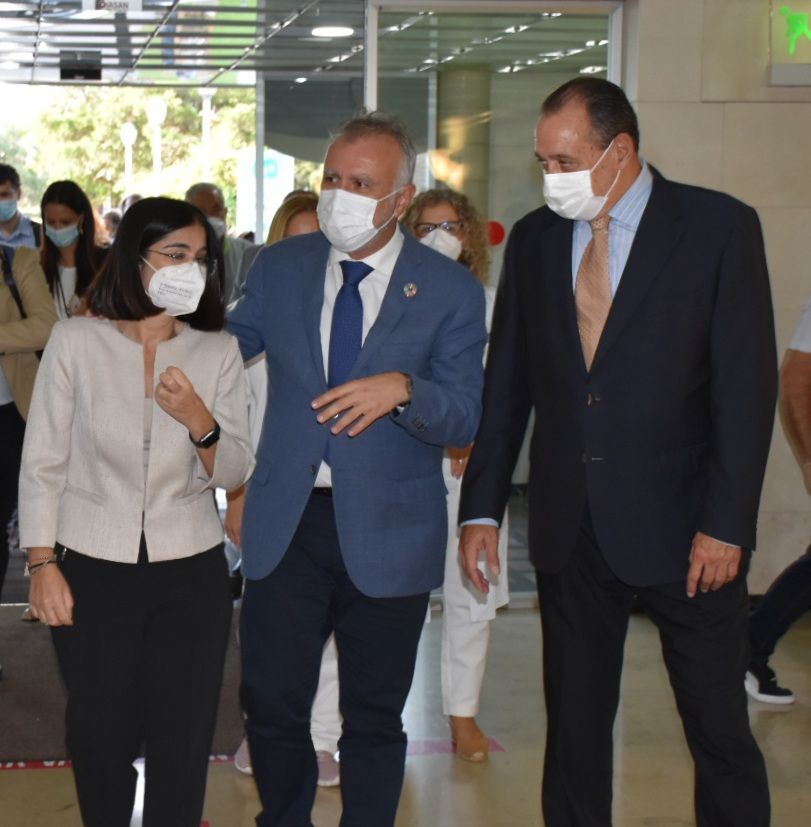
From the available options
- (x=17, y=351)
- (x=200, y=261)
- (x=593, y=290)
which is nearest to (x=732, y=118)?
(x=17, y=351)

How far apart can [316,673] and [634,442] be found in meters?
0.99

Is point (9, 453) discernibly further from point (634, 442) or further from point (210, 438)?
point (634, 442)

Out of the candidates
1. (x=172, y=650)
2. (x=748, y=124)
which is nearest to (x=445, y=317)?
(x=172, y=650)

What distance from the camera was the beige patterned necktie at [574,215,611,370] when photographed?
297cm

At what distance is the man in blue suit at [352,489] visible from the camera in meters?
3.09

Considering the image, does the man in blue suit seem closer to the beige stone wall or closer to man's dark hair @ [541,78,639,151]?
man's dark hair @ [541,78,639,151]

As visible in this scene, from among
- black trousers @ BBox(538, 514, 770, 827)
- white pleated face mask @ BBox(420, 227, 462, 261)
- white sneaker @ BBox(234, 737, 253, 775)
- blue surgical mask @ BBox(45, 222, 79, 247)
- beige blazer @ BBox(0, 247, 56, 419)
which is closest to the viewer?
black trousers @ BBox(538, 514, 770, 827)

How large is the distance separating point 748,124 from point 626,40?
0.73 m

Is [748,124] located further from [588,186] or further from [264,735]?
[264,735]

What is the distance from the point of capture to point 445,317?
314 cm

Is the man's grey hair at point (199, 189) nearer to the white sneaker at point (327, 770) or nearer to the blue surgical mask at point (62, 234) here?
the blue surgical mask at point (62, 234)

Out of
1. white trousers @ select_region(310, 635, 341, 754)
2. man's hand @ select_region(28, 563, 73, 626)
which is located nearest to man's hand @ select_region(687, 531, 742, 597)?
man's hand @ select_region(28, 563, 73, 626)

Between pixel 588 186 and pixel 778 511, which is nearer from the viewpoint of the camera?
pixel 588 186

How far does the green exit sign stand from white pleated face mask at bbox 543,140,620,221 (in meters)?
3.69
